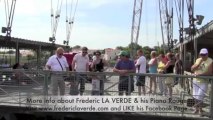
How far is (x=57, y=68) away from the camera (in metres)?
12.6

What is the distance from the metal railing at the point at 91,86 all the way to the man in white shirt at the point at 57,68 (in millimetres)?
92

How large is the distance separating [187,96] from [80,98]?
2.74 metres

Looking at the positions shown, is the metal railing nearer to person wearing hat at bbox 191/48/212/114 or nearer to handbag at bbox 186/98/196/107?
handbag at bbox 186/98/196/107

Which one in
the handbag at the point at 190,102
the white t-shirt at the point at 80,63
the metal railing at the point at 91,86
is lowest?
the handbag at the point at 190,102

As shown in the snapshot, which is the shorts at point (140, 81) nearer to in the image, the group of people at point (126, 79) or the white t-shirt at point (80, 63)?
the group of people at point (126, 79)

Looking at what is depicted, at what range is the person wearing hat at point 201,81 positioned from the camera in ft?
36.0

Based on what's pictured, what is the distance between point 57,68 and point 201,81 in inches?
158

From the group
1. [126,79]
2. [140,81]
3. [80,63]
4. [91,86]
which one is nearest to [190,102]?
[140,81]

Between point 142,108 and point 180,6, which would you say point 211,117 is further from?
point 180,6

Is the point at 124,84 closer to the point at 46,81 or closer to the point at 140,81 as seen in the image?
the point at 140,81

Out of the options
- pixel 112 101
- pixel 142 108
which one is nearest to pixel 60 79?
pixel 112 101

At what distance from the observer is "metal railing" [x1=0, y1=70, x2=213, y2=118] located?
11.2m

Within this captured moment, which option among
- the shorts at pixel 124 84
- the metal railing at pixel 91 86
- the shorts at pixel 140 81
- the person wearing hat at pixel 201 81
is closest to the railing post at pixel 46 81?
the metal railing at pixel 91 86

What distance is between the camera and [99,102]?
11742mm
